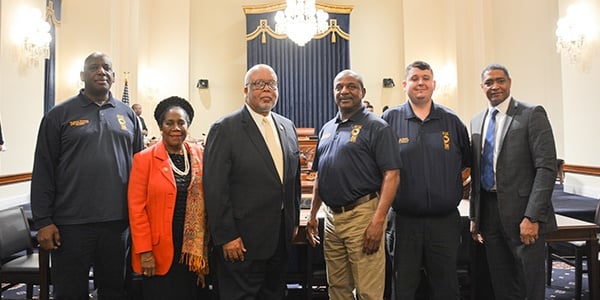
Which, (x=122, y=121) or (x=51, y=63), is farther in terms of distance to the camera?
(x=51, y=63)

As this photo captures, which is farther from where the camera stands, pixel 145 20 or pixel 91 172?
pixel 145 20

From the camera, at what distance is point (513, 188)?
233 cm

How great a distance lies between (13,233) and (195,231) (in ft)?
5.69

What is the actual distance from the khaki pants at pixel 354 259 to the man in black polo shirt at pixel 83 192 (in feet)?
3.88

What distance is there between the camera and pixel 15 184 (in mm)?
5141

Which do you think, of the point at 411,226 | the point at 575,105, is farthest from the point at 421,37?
the point at 411,226

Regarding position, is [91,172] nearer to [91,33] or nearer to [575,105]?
[575,105]

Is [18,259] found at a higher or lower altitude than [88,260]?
lower

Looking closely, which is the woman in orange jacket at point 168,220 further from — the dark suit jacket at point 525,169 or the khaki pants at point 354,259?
the dark suit jacket at point 525,169

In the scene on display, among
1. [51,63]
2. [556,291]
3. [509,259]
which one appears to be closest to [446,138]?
[509,259]

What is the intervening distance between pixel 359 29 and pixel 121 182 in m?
8.69

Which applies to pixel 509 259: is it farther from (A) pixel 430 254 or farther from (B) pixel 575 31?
(B) pixel 575 31

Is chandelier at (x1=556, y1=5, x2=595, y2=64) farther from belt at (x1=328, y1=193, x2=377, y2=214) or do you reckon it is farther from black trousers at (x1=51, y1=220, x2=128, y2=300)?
black trousers at (x1=51, y1=220, x2=128, y2=300)

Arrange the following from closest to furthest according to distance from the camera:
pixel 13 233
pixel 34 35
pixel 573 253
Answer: pixel 13 233 → pixel 573 253 → pixel 34 35
